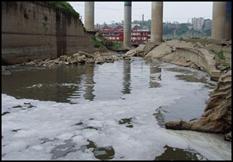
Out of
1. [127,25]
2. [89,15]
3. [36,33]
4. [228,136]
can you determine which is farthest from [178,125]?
[127,25]

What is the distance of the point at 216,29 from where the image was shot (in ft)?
114

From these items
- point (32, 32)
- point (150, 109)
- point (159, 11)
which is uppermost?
point (159, 11)

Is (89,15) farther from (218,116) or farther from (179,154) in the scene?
(179,154)

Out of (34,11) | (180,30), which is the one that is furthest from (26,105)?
(180,30)

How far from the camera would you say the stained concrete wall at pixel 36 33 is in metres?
20.0

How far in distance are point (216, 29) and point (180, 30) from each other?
7046 centimetres

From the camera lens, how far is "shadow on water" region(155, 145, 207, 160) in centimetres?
554

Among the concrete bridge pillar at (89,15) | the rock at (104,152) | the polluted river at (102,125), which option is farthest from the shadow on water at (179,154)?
the concrete bridge pillar at (89,15)

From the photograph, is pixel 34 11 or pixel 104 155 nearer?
pixel 104 155

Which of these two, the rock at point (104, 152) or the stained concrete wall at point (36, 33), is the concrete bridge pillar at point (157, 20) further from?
the rock at point (104, 152)

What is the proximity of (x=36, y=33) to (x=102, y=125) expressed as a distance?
1803 centimetres

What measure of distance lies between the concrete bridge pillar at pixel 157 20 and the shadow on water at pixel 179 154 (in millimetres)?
45450

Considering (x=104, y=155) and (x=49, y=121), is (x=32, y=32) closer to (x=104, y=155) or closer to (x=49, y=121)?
(x=49, y=121)

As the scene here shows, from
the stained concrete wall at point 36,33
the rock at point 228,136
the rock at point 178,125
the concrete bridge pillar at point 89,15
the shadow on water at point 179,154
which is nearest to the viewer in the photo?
the shadow on water at point 179,154
